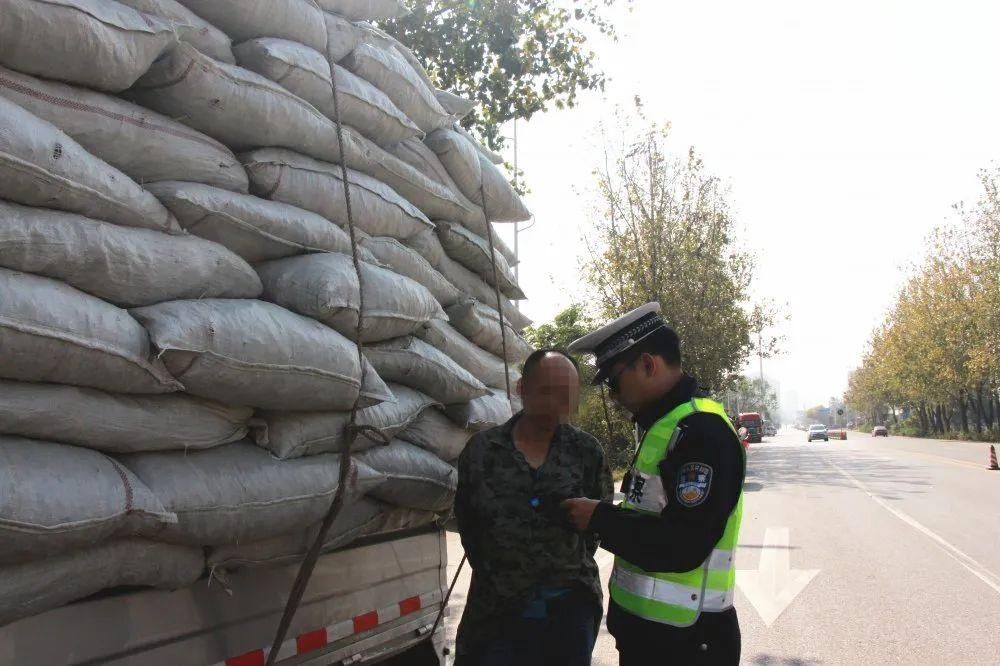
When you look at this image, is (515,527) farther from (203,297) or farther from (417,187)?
(417,187)

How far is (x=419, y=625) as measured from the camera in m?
3.08

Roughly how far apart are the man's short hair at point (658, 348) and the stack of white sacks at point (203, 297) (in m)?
0.83

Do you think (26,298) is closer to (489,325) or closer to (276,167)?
(276,167)

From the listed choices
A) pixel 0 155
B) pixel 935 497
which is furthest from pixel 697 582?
pixel 935 497

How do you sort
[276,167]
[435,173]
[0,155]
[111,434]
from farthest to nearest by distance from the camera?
[435,173]
[276,167]
[111,434]
[0,155]

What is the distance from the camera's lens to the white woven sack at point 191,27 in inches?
95.7

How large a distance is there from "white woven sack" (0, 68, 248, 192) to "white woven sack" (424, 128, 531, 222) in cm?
127

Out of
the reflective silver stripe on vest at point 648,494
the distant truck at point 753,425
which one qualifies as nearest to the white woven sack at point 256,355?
the reflective silver stripe on vest at point 648,494

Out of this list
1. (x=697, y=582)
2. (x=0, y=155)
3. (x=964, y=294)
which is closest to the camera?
(x=0, y=155)

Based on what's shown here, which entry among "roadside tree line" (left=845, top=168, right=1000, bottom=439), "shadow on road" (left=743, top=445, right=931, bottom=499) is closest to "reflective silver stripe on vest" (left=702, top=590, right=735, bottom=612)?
"shadow on road" (left=743, top=445, right=931, bottom=499)

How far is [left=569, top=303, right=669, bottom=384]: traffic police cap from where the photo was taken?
2324 millimetres

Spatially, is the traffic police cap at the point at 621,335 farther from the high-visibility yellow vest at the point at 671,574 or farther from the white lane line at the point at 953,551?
the white lane line at the point at 953,551

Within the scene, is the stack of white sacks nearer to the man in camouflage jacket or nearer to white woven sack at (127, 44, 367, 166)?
white woven sack at (127, 44, 367, 166)

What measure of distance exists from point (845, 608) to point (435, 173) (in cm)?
468
